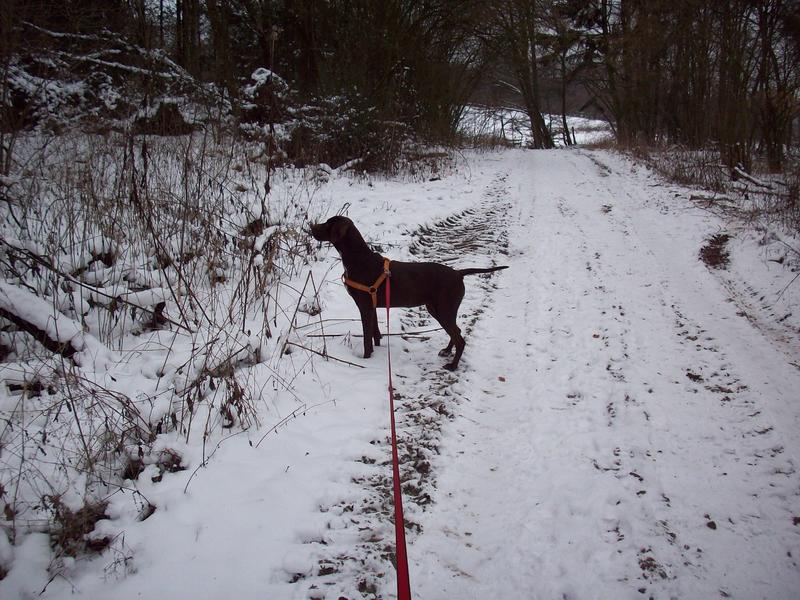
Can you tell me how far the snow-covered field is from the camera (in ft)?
5.92

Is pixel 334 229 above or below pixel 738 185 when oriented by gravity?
below

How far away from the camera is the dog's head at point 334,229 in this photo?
3.35 m

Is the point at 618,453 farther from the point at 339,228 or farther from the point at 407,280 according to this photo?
the point at 339,228

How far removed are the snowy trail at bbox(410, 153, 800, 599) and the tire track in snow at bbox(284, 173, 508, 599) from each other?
10 cm

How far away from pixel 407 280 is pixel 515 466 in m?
1.56

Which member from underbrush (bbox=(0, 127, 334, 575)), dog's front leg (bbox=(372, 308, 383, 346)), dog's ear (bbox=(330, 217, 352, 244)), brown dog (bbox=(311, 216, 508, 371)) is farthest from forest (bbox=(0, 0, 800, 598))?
dog's ear (bbox=(330, 217, 352, 244))

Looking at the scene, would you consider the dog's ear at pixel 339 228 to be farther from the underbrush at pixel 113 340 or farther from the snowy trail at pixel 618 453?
the snowy trail at pixel 618 453

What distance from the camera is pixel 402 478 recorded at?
7.73 ft

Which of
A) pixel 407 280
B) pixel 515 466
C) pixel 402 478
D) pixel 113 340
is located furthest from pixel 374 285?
pixel 113 340

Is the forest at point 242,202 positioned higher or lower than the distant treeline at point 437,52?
lower

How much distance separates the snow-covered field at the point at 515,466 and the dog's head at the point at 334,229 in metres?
0.87

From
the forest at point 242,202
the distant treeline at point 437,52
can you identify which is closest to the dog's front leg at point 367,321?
the forest at point 242,202

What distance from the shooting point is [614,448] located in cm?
254

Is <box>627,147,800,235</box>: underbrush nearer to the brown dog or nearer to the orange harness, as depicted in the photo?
the brown dog
